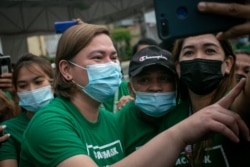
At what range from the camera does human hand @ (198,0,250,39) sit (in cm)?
94

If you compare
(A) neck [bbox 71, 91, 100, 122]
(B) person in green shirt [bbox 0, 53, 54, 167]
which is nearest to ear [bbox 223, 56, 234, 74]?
(A) neck [bbox 71, 91, 100, 122]

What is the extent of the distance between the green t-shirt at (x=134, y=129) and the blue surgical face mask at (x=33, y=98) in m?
0.93

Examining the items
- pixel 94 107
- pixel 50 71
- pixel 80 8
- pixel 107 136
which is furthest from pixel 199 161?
pixel 80 8

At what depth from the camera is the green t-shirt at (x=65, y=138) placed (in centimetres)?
142

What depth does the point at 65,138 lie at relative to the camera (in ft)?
4.73

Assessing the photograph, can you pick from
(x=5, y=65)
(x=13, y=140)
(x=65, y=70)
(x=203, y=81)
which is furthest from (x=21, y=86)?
(x=203, y=81)

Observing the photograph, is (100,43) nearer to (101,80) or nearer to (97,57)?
(97,57)

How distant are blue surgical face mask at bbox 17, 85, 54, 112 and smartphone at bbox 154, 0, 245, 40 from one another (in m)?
1.95

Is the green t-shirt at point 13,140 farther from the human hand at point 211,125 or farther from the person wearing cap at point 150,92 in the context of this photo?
the human hand at point 211,125

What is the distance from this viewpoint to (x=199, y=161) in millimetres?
1638

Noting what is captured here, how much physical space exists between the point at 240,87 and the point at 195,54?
754 millimetres

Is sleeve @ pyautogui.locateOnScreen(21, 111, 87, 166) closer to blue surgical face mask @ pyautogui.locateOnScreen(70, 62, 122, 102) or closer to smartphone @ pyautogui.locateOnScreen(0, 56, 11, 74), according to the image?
blue surgical face mask @ pyautogui.locateOnScreen(70, 62, 122, 102)

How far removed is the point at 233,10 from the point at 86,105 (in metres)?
1.14

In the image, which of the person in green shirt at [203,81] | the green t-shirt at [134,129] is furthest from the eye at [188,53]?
the green t-shirt at [134,129]
